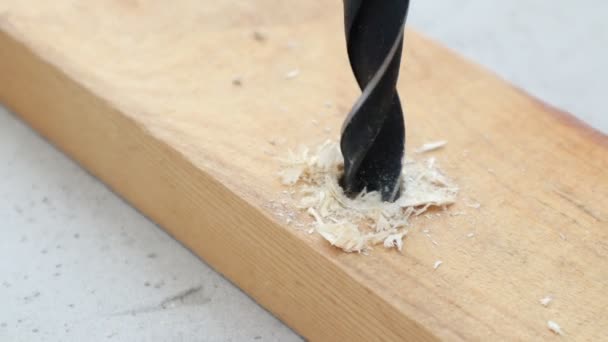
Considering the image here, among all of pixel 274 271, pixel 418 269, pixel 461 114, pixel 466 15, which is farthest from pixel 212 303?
pixel 466 15

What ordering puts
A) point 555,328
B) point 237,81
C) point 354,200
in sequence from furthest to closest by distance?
point 237,81
point 354,200
point 555,328

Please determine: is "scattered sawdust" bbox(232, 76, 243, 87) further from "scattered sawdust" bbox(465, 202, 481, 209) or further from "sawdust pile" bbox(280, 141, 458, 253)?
"scattered sawdust" bbox(465, 202, 481, 209)

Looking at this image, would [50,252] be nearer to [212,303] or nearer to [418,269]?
[212,303]

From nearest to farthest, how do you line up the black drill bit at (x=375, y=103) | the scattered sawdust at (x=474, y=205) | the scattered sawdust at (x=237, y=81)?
the black drill bit at (x=375, y=103)
the scattered sawdust at (x=474, y=205)
the scattered sawdust at (x=237, y=81)

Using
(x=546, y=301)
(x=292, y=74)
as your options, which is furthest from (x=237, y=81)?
(x=546, y=301)

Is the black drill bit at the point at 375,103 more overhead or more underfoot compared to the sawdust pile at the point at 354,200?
more overhead

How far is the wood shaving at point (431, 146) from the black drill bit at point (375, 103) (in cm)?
9

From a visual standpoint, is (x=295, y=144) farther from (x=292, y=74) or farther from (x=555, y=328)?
(x=555, y=328)

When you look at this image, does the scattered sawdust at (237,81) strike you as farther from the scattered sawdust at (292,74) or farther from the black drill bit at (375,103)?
the black drill bit at (375,103)

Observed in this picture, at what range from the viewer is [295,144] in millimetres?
910

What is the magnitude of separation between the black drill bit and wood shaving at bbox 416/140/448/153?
0.30ft

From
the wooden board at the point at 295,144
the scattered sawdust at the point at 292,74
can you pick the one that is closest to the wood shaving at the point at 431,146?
the wooden board at the point at 295,144

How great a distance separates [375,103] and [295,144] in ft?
0.55

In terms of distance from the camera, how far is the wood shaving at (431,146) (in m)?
0.92
